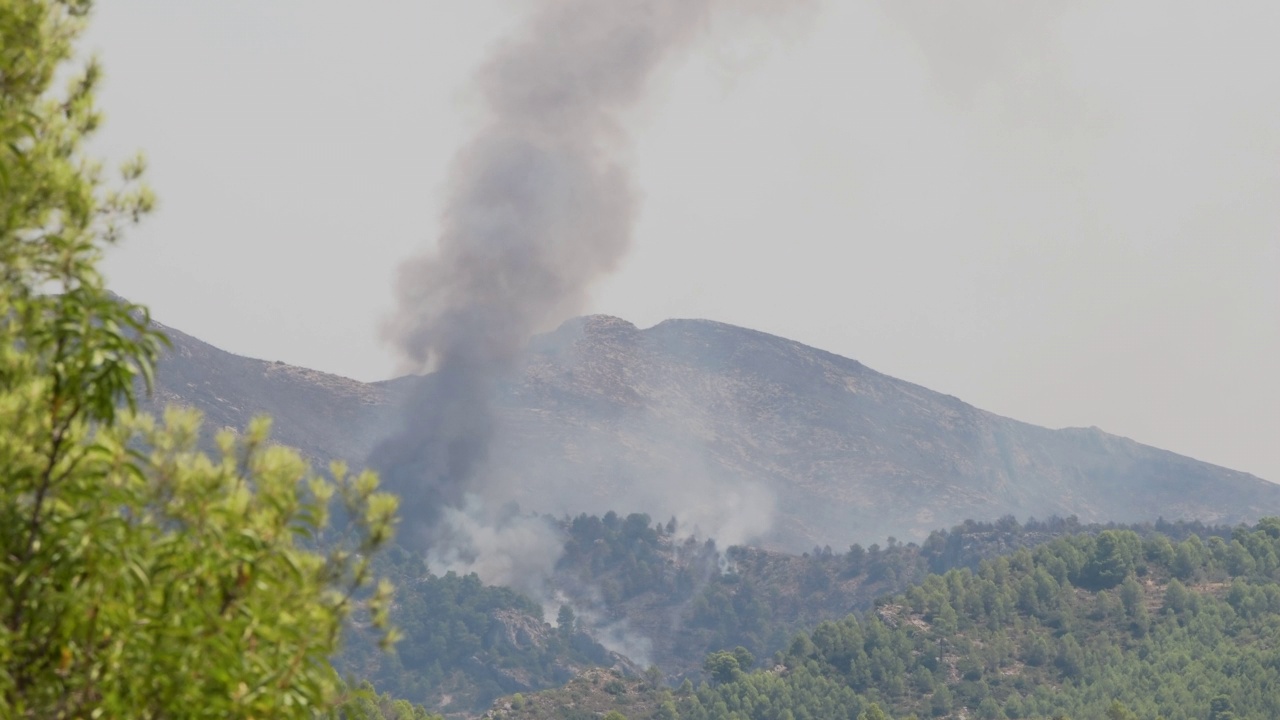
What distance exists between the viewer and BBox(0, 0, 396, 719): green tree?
1048cm

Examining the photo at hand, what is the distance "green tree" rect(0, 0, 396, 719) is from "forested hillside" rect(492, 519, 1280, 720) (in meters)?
129

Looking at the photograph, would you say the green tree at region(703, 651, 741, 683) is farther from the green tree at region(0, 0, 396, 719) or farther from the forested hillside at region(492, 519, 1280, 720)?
the green tree at region(0, 0, 396, 719)

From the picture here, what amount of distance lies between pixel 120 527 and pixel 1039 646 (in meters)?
161

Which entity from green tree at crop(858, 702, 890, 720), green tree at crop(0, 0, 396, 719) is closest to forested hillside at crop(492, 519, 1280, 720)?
green tree at crop(858, 702, 890, 720)

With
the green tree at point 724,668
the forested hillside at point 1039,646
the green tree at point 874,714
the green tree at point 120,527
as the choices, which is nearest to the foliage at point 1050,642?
the forested hillside at point 1039,646

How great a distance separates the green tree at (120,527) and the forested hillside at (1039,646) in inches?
5081

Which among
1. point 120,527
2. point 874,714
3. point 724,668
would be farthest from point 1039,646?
point 120,527

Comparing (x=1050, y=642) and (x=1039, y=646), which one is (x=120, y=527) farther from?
(x=1050, y=642)

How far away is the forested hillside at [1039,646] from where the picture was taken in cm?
14450

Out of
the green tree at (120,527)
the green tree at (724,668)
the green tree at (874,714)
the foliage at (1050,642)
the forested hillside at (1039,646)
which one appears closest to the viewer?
the green tree at (120,527)

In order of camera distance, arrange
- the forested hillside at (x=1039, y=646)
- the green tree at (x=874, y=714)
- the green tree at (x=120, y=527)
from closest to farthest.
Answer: the green tree at (x=120, y=527)
the green tree at (x=874, y=714)
the forested hillside at (x=1039, y=646)

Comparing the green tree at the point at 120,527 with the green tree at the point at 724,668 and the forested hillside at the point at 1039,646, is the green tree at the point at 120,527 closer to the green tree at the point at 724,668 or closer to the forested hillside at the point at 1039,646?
the forested hillside at the point at 1039,646

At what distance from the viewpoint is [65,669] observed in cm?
1073

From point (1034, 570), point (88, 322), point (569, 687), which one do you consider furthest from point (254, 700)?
point (1034, 570)
